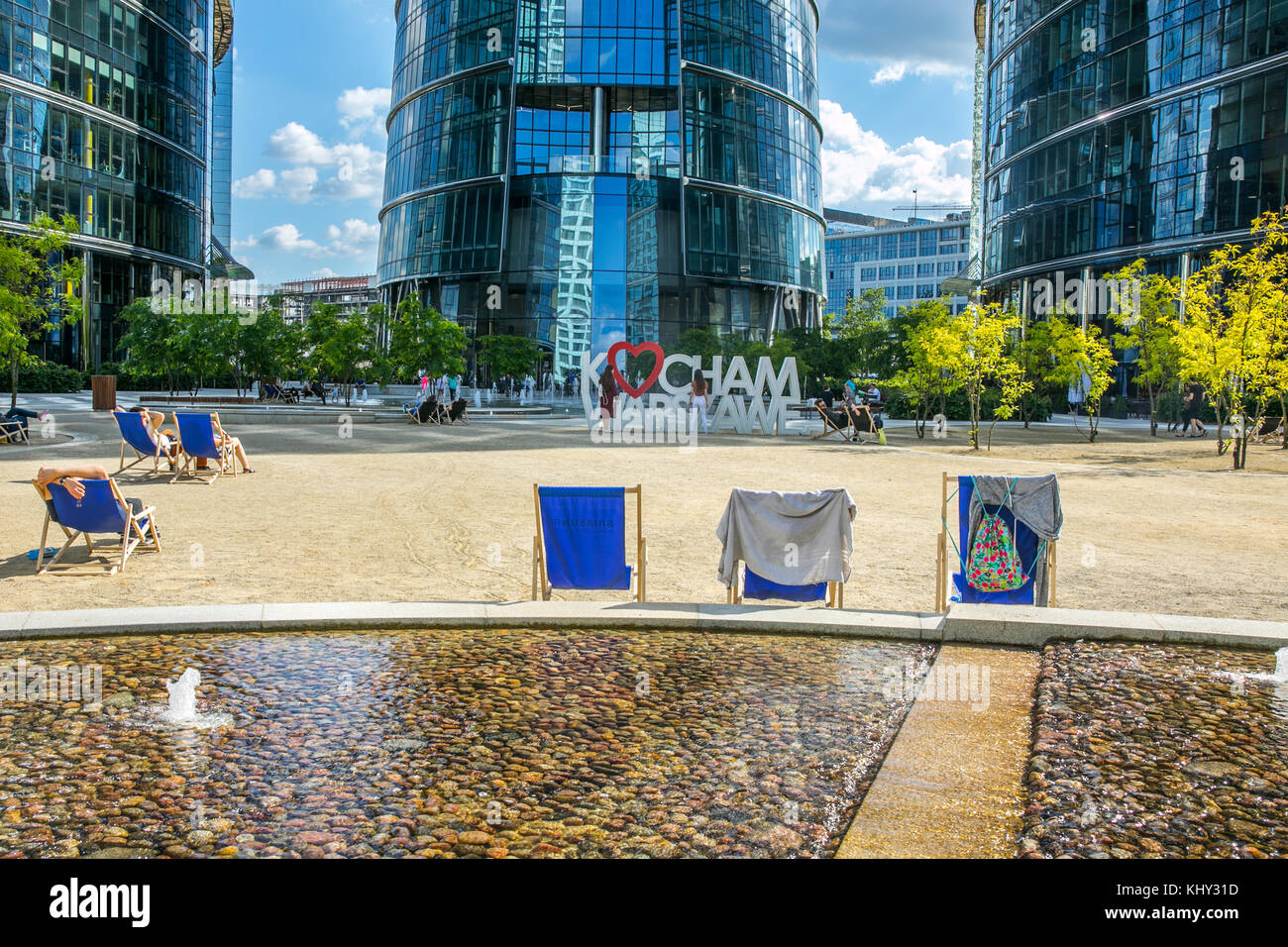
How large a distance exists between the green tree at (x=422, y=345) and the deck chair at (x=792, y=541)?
32.1m

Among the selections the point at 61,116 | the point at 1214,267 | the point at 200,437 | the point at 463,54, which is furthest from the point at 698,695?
the point at 463,54

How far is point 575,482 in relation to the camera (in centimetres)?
1648

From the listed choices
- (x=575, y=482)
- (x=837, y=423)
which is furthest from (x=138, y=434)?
(x=837, y=423)

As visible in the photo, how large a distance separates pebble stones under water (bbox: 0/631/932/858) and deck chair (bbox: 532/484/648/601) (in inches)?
50.1

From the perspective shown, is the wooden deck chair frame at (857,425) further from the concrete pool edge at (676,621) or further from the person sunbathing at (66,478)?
the person sunbathing at (66,478)

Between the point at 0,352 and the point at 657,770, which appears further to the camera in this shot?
the point at 0,352

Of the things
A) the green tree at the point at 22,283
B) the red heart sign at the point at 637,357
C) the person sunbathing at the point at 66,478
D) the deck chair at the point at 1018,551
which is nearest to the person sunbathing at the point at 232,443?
the person sunbathing at the point at 66,478

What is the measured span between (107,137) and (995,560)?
65.1 meters

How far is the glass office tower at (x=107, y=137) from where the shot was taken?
174 feet

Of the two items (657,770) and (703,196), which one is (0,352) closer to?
(657,770)

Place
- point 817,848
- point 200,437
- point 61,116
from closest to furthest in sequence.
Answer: point 817,848 → point 200,437 → point 61,116

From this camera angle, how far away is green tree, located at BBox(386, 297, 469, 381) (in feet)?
127

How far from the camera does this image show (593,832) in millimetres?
4004

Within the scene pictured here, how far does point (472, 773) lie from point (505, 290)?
69.6 meters
